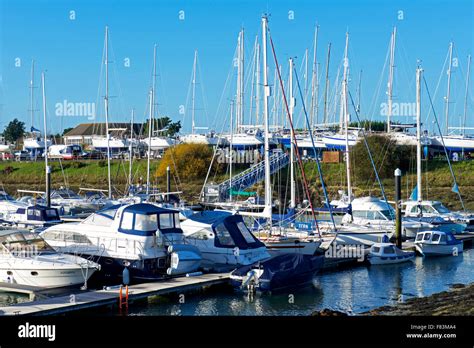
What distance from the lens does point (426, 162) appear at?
6322 centimetres

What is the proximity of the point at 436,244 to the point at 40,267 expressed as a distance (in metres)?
18.6

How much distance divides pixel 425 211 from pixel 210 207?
15.4m

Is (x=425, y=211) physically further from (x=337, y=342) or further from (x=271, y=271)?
(x=337, y=342)

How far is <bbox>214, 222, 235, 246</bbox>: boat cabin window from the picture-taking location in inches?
1107

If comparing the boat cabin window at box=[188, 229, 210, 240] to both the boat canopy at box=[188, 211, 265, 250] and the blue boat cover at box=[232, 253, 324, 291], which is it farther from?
the blue boat cover at box=[232, 253, 324, 291]

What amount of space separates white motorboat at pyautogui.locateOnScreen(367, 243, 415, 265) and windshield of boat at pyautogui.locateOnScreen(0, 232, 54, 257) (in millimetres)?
13347

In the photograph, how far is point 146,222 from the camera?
86.9 ft

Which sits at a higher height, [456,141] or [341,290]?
[456,141]

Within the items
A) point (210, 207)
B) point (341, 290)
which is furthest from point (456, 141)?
point (341, 290)

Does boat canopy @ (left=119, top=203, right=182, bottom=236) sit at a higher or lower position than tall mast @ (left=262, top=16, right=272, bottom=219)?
lower

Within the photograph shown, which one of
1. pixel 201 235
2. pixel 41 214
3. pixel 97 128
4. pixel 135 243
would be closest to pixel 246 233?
pixel 201 235

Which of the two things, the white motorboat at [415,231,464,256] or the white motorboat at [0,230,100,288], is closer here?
the white motorboat at [0,230,100,288]

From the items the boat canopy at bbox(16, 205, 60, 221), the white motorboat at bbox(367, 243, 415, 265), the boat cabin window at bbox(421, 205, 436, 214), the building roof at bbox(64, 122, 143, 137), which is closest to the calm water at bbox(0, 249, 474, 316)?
the white motorboat at bbox(367, 243, 415, 265)

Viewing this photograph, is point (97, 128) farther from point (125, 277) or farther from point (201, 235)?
point (125, 277)
